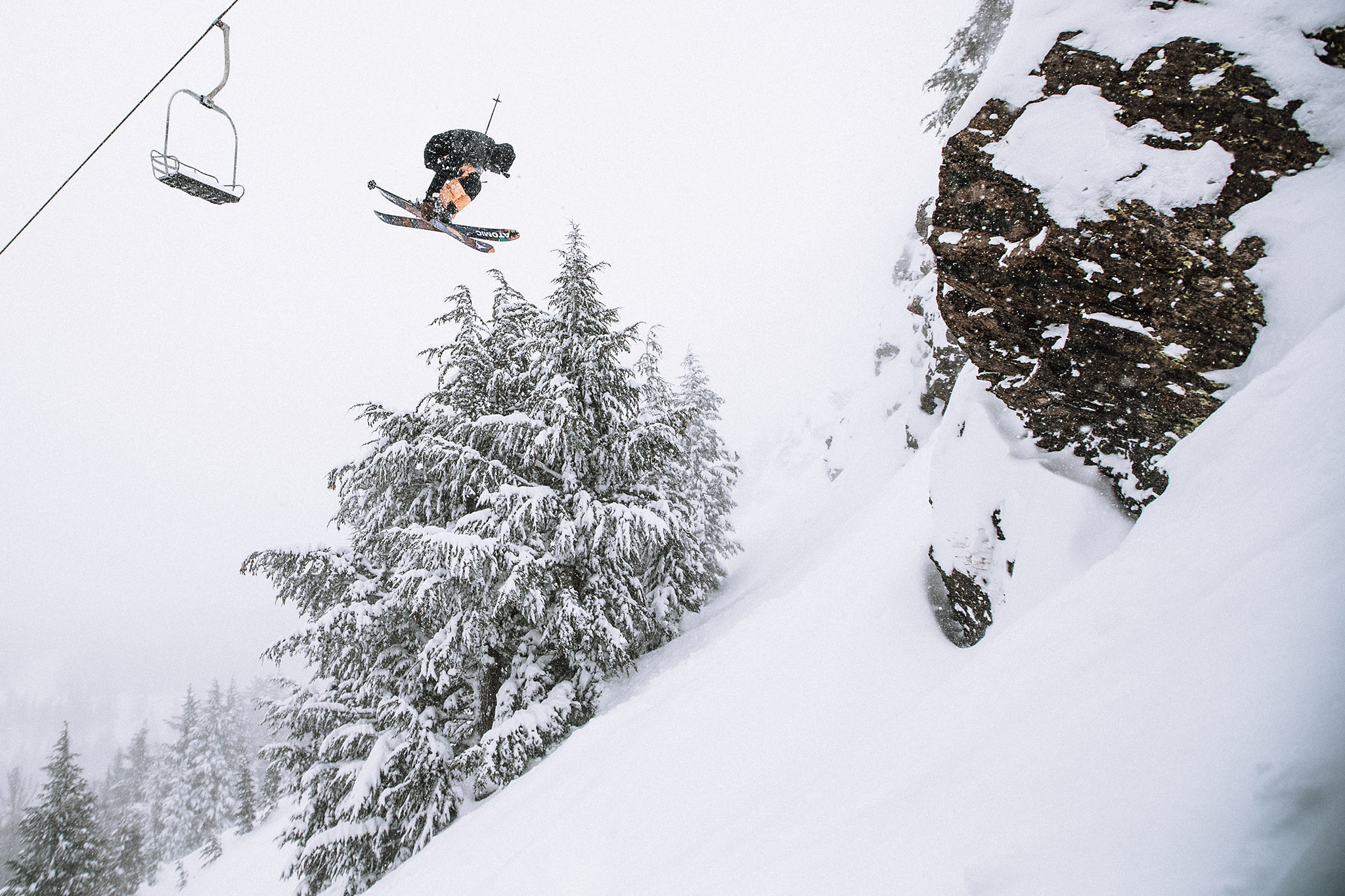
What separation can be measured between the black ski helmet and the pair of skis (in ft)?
5.44

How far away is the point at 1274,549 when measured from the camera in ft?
6.72

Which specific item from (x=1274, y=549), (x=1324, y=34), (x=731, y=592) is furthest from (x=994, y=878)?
(x=731, y=592)

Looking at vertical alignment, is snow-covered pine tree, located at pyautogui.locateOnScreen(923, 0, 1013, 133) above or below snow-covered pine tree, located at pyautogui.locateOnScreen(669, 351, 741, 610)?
above

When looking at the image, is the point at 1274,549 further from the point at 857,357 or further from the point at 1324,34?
the point at 857,357

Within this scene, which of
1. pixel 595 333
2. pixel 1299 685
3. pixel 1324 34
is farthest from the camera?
pixel 595 333

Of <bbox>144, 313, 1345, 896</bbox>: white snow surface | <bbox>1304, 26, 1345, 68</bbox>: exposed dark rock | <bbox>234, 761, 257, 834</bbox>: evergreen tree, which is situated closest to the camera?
<bbox>144, 313, 1345, 896</bbox>: white snow surface

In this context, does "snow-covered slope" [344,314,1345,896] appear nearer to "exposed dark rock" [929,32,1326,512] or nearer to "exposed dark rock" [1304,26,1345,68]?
"exposed dark rock" [929,32,1326,512]

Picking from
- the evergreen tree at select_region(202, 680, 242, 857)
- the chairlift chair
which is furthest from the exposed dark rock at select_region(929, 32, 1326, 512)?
the evergreen tree at select_region(202, 680, 242, 857)

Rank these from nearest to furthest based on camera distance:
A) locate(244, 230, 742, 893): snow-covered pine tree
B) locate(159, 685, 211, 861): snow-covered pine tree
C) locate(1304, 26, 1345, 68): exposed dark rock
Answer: locate(1304, 26, 1345, 68): exposed dark rock → locate(244, 230, 742, 893): snow-covered pine tree → locate(159, 685, 211, 861): snow-covered pine tree

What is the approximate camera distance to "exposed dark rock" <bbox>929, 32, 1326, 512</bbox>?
356 centimetres

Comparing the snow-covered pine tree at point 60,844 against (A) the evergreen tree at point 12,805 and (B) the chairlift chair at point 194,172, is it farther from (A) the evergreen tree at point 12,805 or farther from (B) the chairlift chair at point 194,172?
(A) the evergreen tree at point 12,805

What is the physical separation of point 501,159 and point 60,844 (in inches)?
1013

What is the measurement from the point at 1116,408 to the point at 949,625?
2765mm

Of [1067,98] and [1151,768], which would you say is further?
[1067,98]
